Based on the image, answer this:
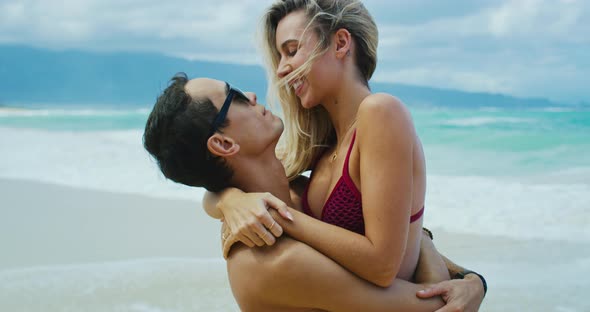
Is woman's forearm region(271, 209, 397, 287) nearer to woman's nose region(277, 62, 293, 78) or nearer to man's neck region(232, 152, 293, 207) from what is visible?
man's neck region(232, 152, 293, 207)

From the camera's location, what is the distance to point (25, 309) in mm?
4512

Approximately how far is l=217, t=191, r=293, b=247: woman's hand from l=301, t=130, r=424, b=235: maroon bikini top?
0.28m

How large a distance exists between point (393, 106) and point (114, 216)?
219 inches

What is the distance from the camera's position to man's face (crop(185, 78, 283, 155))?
2664 mm

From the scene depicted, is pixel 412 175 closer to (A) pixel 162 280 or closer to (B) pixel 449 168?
(A) pixel 162 280

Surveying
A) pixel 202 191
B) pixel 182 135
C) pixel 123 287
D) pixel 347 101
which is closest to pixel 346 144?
pixel 347 101

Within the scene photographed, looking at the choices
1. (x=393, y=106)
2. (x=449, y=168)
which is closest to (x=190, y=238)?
(x=393, y=106)

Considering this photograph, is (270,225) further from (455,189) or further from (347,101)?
(455,189)

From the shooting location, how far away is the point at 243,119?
2.70 metres

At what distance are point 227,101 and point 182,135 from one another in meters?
0.23

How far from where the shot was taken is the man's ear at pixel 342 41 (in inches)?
108

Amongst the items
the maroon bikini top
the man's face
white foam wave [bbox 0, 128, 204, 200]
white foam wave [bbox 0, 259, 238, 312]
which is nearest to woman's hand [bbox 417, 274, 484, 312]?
the maroon bikini top

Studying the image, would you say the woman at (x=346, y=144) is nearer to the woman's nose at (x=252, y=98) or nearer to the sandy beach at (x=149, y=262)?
the woman's nose at (x=252, y=98)

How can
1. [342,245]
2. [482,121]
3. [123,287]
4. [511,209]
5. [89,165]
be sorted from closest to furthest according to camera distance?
[342,245] < [123,287] < [511,209] < [89,165] < [482,121]
